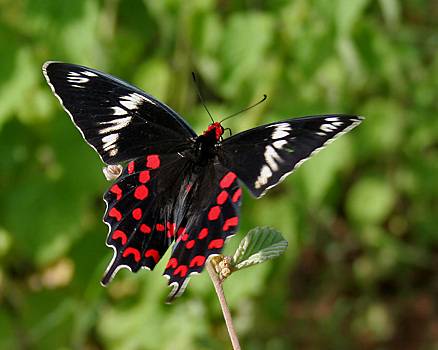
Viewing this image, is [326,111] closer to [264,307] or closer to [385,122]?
[385,122]

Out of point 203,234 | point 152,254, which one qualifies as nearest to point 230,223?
point 203,234

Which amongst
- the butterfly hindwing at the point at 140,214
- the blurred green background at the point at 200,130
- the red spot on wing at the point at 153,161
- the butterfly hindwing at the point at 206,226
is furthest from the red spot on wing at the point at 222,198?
the blurred green background at the point at 200,130

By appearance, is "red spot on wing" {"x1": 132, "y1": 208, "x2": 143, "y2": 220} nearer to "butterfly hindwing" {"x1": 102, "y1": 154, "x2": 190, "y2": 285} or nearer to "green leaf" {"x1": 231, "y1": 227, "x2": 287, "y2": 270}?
"butterfly hindwing" {"x1": 102, "y1": 154, "x2": 190, "y2": 285}

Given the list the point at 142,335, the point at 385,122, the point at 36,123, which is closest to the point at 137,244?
the point at 142,335

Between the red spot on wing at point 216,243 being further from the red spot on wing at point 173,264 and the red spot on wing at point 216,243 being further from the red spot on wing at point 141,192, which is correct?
the red spot on wing at point 141,192

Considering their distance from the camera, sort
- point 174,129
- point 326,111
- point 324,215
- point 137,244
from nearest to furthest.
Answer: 1. point 137,244
2. point 174,129
3. point 326,111
4. point 324,215

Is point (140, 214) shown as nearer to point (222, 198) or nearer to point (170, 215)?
point (170, 215)
